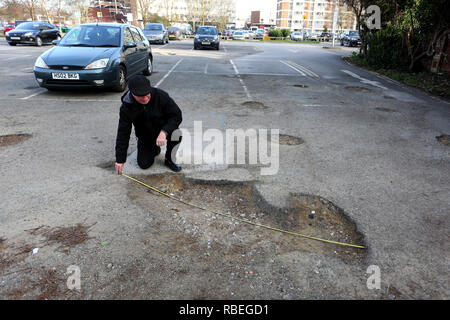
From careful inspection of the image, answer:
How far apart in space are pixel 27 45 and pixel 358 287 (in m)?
27.3

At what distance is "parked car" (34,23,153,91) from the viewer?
7.84 metres

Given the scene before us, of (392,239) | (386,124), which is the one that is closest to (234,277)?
(392,239)

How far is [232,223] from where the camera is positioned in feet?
11.0

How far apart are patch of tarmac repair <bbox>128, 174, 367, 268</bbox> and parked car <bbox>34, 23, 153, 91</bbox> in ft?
16.4

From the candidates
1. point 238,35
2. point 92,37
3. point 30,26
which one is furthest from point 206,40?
point 238,35

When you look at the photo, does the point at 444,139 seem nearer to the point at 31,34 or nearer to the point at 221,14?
the point at 31,34

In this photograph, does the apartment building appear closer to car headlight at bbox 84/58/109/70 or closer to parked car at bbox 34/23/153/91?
parked car at bbox 34/23/153/91

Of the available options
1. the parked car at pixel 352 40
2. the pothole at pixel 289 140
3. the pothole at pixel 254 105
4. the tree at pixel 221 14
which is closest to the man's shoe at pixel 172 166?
the pothole at pixel 289 140

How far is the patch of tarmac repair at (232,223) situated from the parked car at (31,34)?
2295 cm

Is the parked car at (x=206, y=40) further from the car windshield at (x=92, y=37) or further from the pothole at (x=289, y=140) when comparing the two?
the pothole at (x=289, y=140)

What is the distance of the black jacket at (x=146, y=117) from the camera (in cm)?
386

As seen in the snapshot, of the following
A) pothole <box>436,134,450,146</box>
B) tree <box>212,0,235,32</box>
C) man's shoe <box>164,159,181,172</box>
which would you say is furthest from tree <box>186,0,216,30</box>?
man's shoe <box>164,159,181,172</box>

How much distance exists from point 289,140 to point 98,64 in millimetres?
5290
